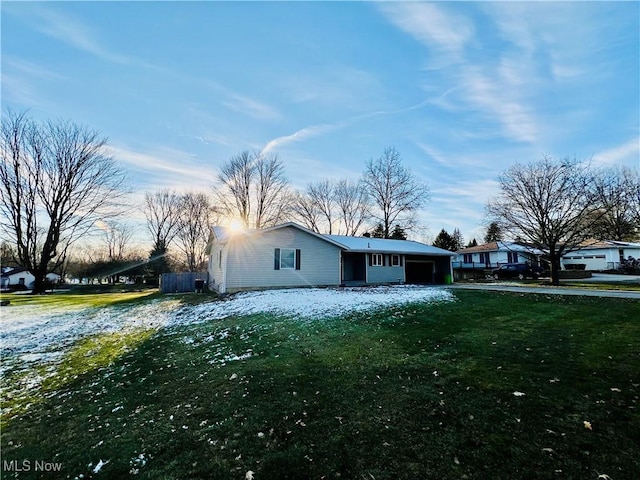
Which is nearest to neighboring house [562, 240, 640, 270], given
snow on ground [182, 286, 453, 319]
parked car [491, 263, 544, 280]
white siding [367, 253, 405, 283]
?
parked car [491, 263, 544, 280]

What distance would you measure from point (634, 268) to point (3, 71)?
4823 centimetres

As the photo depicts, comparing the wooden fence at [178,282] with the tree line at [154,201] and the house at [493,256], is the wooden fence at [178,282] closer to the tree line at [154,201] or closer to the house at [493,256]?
the tree line at [154,201]

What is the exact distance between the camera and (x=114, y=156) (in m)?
26.7

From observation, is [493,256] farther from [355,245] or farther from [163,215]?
[163,215]

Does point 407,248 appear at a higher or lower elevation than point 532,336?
higher

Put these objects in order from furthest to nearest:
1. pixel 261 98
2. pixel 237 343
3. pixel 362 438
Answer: pixel 261 98 < pixel 237 343 < pixel 362 438

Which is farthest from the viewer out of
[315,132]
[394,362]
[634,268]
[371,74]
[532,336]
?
[634,268]

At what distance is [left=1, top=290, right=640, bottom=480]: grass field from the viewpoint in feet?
9.42

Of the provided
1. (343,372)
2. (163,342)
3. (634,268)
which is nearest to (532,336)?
(343,372)

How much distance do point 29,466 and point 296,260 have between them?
638 inches

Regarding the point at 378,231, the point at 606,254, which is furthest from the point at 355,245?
the point at 606,254

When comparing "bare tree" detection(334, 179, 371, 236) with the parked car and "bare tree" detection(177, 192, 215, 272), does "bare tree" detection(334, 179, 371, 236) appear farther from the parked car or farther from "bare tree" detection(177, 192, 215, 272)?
"bare tree" detection(177, 192, 215, 272)

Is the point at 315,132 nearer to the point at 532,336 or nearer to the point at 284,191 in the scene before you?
the point at 532,336

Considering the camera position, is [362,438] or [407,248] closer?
[362,438]
